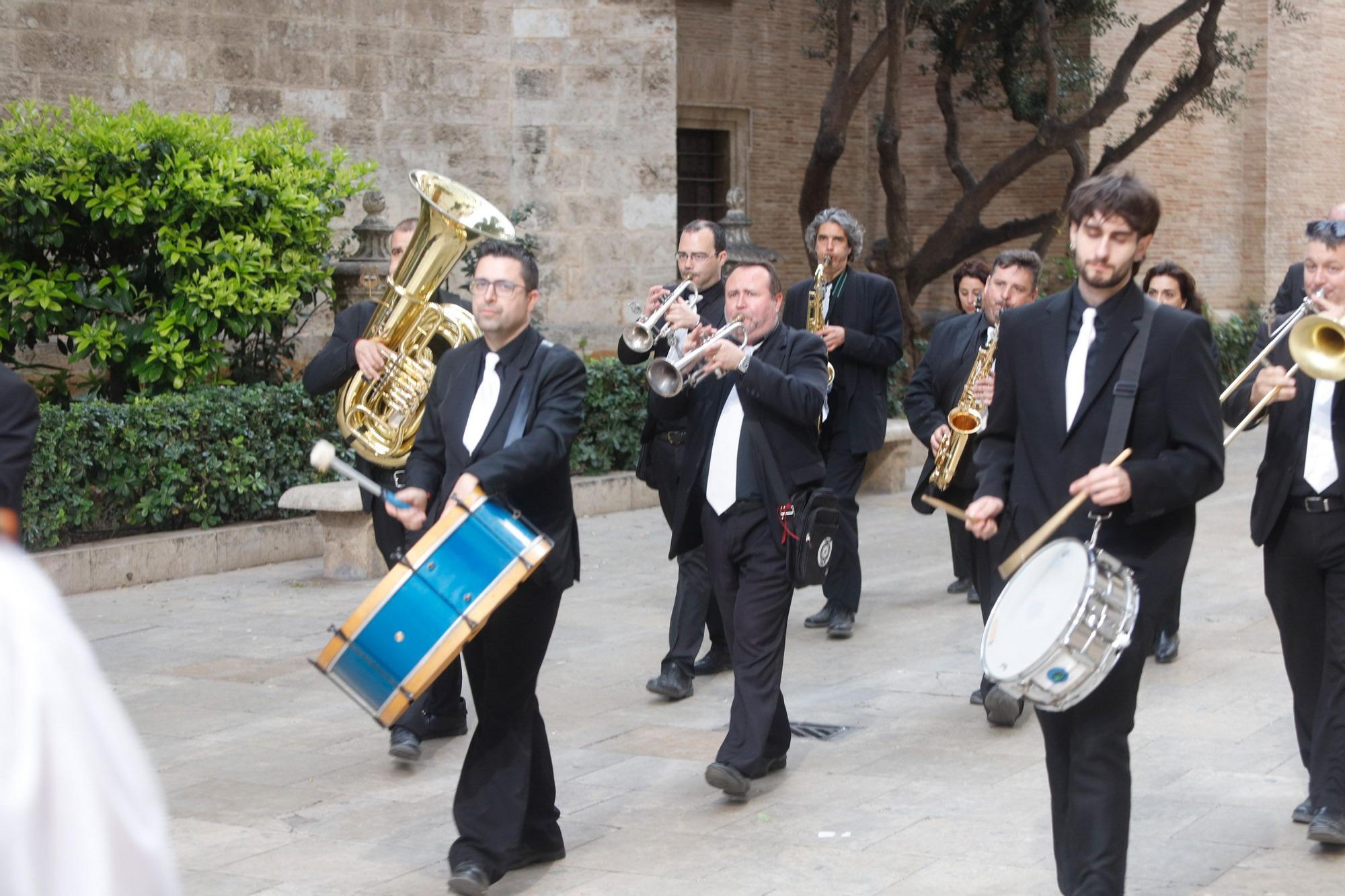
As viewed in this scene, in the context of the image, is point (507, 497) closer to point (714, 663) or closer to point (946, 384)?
point (714, 663)

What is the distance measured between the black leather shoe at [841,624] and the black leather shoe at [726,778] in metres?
2.73

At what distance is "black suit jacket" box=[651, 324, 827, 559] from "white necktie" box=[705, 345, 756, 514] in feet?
0.07

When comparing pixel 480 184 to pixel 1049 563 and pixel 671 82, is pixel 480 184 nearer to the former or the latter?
pixel 671 82

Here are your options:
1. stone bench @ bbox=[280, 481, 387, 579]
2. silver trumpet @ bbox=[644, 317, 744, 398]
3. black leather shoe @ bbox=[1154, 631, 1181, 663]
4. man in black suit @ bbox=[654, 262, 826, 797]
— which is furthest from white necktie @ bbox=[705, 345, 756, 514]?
stone bench @ bbox=[280, 481, 387, 579]

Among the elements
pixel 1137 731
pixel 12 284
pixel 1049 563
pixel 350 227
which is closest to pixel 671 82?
pixel 350 227

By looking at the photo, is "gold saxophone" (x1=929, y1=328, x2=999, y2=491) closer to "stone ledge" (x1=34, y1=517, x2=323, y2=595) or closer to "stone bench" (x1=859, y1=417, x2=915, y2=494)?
"stone ledge" (x1=34, y1=517, x2=323, y2=595)

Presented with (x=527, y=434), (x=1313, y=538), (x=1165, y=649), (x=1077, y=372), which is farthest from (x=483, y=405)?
(x=1165, y=649)

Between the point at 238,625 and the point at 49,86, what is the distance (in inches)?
219

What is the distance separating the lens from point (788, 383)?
18.9 ft

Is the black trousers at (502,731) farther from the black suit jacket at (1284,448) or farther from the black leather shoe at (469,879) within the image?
the black suit jacket at (1284,448)

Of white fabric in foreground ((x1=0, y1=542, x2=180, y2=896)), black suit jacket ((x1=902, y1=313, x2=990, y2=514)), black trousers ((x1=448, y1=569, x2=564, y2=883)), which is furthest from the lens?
black suit jacket ((x1=902, y1=313, x2=990, y2=514))

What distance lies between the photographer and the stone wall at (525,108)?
13.7 meters

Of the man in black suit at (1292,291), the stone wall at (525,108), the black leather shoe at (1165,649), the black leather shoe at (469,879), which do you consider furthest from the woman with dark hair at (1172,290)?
the stone wall at (525,108)

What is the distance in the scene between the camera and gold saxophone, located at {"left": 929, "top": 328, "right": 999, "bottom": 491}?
6980mm
